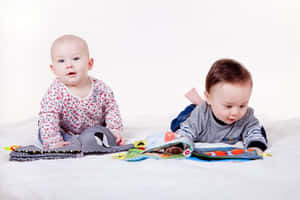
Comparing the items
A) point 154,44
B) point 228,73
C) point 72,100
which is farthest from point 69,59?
point 154,44

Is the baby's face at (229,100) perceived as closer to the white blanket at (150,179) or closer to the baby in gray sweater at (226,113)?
the baby in gray sweater at (226,113)

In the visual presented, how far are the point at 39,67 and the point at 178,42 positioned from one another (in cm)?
113

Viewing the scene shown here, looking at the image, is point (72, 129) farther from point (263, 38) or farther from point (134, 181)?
point (263, 38)

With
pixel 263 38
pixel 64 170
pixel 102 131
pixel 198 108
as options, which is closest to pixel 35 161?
pixel 64 170

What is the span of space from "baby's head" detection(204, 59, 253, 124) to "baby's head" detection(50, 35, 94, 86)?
0.60m

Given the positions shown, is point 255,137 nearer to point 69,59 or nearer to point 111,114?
point 111,114

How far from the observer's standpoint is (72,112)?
216cm

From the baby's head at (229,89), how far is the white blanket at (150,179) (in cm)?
27

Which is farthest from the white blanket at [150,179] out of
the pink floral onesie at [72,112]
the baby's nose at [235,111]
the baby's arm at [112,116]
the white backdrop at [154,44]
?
the white backdrop at [154,44]

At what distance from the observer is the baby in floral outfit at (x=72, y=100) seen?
6.77 ft

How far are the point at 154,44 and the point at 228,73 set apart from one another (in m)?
1.76

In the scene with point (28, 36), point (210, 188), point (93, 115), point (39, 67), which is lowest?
point (210, 188)

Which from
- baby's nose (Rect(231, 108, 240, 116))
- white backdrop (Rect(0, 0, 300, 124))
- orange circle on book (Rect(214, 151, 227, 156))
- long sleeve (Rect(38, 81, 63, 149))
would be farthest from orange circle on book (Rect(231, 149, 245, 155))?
white backdrop (Rect(0, 0, 300, 124))

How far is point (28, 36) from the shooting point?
357 cm
